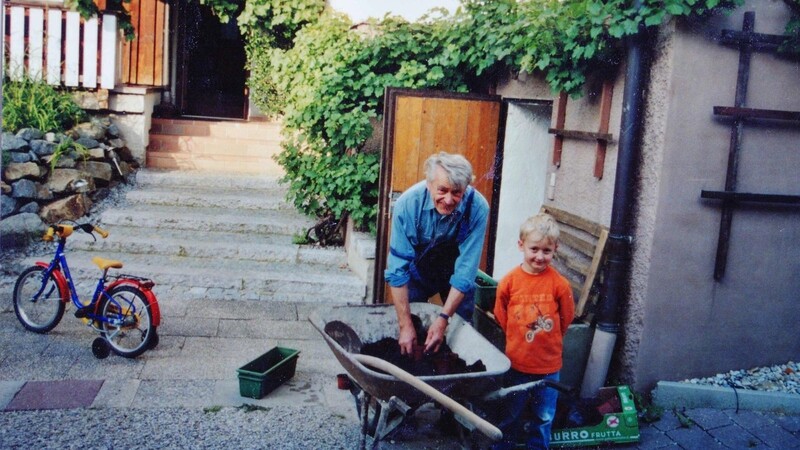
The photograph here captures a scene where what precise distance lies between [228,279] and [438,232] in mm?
3844

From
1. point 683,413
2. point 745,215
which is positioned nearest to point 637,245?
point 745,215

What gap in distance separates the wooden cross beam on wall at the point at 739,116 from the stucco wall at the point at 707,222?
49mm

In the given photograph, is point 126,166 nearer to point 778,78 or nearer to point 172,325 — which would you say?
point 172,325

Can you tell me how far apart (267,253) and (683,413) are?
4.87 m

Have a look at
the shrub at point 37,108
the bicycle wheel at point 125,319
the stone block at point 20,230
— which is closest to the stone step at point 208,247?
the stone block at point 20,230

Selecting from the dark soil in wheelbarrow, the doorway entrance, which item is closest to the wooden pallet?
the dark soil in wheelbarrow

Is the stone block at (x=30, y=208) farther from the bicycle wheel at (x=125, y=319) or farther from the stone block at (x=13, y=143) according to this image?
the bicycle wheel at (x=125, y=319)

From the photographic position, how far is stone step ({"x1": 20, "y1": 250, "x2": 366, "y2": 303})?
768cm

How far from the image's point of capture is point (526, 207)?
26.6 ft

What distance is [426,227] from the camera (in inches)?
179

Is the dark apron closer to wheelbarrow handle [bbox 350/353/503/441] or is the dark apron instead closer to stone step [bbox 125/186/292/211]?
wheelbarrow handle [bbox 350/353/503/441]

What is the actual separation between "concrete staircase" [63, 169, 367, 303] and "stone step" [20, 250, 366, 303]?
0.4 inches

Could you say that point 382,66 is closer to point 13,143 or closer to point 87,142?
point 87,142

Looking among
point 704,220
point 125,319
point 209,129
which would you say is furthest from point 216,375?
point 209,129
